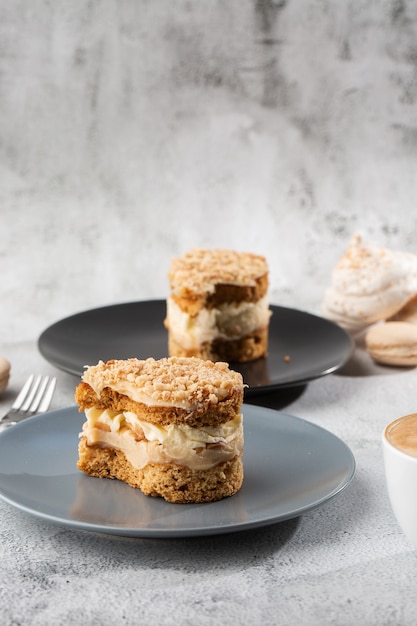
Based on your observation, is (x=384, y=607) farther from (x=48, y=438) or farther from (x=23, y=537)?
(x=48, y=438)

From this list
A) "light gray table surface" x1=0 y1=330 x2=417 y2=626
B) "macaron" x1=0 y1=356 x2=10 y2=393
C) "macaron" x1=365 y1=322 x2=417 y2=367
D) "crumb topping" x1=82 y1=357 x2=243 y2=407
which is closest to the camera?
"light gray table surface" x1=0 y1=330 x2=417 y2=626

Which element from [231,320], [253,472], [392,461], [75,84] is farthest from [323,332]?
[75,84]

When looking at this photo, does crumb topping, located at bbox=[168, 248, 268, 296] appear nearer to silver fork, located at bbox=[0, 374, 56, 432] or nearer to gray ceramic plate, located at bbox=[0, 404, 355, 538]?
silver fork, located at bbox=[0, 374, 56, 432]

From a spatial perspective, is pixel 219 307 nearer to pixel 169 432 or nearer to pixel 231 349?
pixel 231 349

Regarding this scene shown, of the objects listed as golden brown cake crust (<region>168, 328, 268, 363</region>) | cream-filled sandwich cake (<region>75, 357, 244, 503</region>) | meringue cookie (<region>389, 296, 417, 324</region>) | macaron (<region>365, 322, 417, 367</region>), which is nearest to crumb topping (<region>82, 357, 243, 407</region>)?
cream-filled sandwich cake (<region>75, 357, 244, 503</region>)

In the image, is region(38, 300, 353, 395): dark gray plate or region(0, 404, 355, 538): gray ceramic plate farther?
region(38, 300, 353, 395): dark gray plate

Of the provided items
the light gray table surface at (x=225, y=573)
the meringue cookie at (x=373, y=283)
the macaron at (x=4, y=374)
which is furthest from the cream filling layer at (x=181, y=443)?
the meringue cookie at (x=373, y=283)
